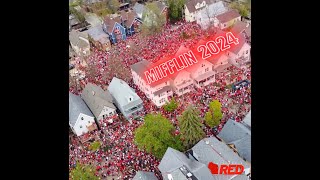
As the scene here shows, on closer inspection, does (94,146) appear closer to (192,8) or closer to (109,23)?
(109,23)

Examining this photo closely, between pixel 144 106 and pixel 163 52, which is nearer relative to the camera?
pixel 144 106

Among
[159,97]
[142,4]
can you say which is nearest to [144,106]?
[159,97]

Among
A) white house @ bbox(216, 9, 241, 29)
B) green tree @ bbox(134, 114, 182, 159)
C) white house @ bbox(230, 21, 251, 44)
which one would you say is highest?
white house @ bbox(216, 9, 241, 29)

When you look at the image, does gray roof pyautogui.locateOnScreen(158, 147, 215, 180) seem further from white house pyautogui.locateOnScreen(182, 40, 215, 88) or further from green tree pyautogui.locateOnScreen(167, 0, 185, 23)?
green tree pyautogui.locateOnScreen(167, 0, 185, 23)

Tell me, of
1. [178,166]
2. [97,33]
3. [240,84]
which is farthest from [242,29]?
[178,166]

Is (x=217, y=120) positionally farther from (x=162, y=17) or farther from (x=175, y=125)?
(x=162, y=17)
